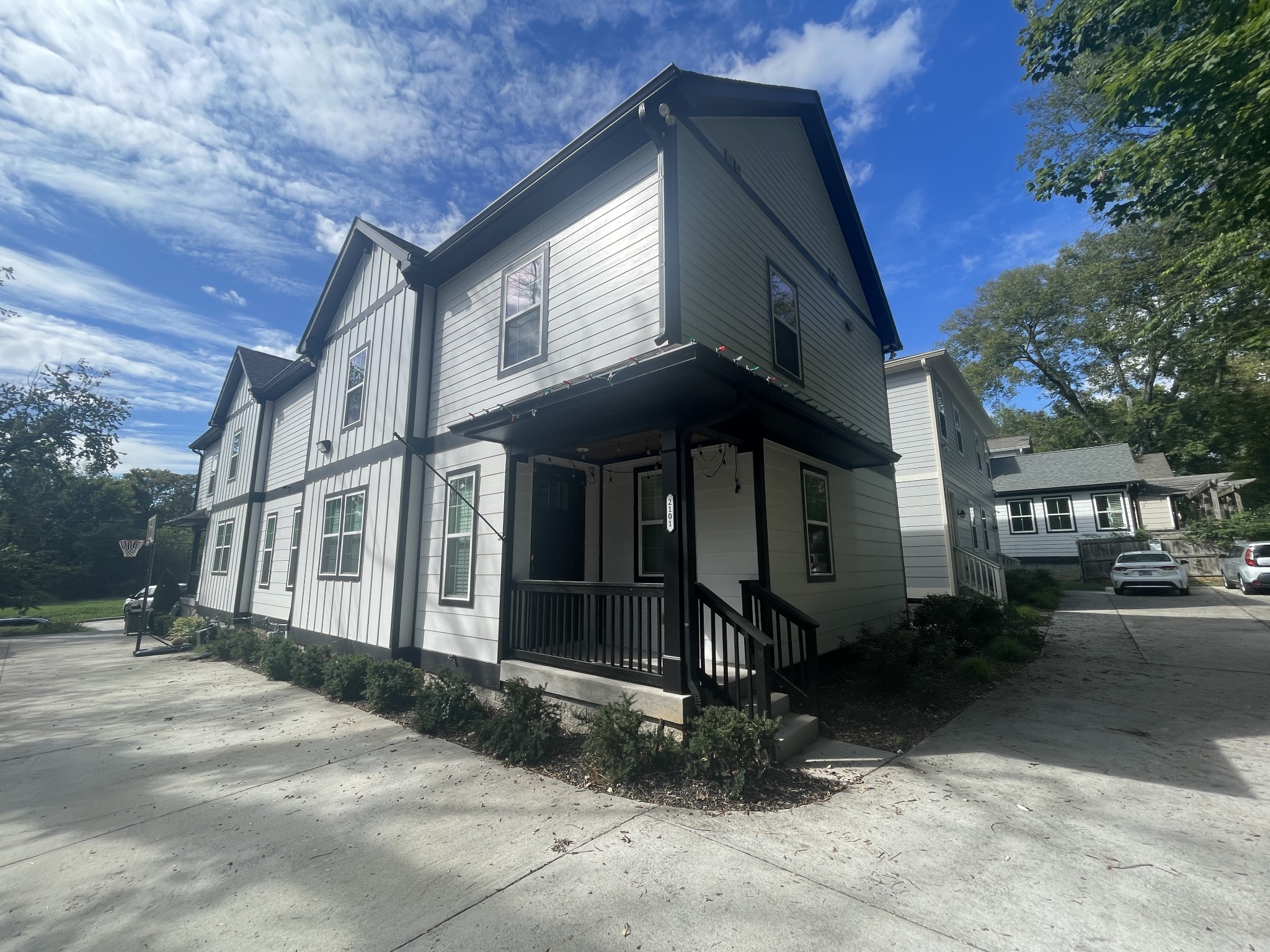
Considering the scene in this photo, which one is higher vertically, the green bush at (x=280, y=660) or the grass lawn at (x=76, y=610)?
the green bush at (x=280, y=660)

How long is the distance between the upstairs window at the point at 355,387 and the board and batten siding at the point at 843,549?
771 centimetres

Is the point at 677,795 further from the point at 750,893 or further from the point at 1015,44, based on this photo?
the point at 1015,44

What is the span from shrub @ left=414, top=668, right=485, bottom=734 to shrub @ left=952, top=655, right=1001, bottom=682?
639 cm

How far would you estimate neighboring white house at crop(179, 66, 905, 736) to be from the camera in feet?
17.2

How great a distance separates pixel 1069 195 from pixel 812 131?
421 cm

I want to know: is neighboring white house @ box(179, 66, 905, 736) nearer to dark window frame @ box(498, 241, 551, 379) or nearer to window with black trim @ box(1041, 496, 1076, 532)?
dark window frame @ box(498, 241, 551, 379)

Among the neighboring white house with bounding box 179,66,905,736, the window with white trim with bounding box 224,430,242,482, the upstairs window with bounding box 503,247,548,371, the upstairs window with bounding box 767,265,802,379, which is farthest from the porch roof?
the window with white trim with bounding box 224,430,242,482

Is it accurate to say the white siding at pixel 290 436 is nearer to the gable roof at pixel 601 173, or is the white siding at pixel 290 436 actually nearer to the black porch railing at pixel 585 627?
the gable roof at pixel 601 173

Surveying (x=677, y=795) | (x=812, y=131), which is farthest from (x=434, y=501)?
(x=812, y=131)

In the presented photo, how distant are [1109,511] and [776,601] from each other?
27.5 meters

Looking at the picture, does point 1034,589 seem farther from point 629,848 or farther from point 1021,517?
point 629,848

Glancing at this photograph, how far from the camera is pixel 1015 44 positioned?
873 centimetres

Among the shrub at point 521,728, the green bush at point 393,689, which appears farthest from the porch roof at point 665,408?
the green bush at point 393,689

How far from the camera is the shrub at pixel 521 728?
478cm
